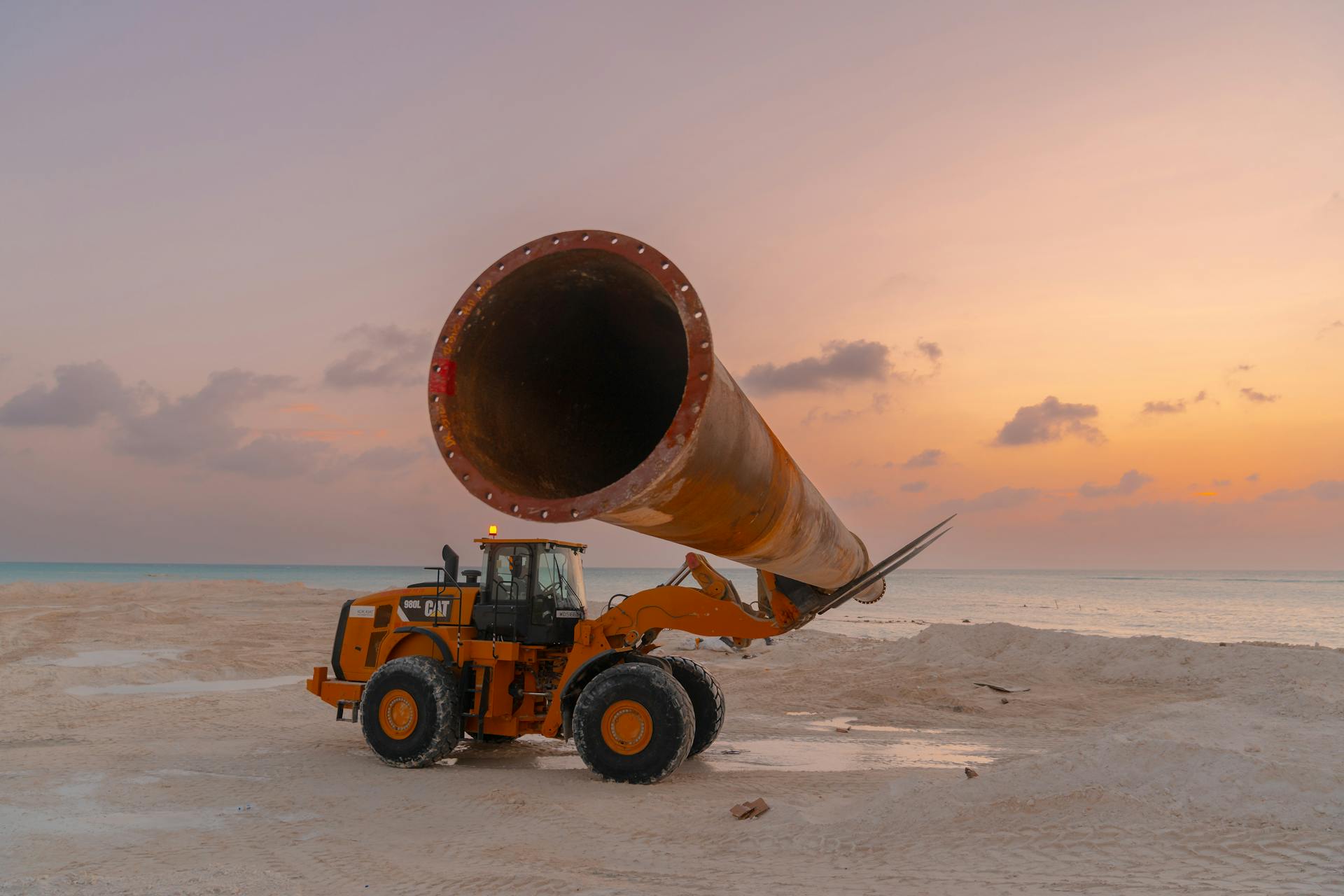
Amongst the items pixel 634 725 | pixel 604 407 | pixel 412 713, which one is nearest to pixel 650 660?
pixel 634 725

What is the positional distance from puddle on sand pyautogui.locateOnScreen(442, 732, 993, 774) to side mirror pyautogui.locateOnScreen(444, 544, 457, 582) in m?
1.99

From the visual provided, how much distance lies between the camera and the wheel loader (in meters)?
3.22

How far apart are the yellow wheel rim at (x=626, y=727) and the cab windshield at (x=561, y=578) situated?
5.54 ft

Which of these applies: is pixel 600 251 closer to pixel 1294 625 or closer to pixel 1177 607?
pixel 1294 625

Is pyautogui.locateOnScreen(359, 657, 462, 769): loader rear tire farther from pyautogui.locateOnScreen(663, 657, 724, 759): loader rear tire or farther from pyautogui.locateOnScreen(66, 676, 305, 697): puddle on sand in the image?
pyautogui.locateOnScreen(66, 676, 305, 697): puddle on sand

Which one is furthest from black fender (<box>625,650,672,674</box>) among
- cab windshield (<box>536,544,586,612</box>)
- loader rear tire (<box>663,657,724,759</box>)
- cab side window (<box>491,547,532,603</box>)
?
cab side window (<box>491,547,532,603</box>)

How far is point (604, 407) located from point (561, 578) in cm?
608

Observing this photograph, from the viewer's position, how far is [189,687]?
1584cm

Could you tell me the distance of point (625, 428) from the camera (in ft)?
15.1

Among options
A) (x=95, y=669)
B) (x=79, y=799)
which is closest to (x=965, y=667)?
(x=79, y=799)

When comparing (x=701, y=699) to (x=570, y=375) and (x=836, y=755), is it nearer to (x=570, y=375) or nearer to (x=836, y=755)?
(x=836, y=755)

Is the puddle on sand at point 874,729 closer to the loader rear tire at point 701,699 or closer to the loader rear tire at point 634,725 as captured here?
the loader rear tire at point 701,699

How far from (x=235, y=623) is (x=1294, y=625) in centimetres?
4060

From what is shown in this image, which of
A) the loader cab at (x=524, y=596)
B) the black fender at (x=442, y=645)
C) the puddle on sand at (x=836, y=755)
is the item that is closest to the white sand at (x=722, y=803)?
the puddle on sand at (x=836, y=755)
